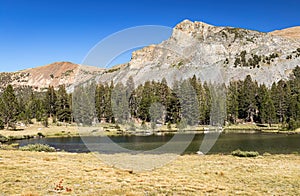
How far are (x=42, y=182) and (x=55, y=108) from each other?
12054 centimetres

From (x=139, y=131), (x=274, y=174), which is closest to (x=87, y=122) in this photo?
(x=139, y=131)

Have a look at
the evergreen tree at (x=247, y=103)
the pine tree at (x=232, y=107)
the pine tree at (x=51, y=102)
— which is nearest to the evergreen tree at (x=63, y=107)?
the pine tree at (x=51, y=102)

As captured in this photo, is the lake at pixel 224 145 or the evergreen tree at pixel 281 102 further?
the evergreen tree at pixel 281 102

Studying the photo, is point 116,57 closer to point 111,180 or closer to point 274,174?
point 111,180

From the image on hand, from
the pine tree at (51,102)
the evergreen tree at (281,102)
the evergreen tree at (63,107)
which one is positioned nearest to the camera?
the evergreen tree at (281,102)

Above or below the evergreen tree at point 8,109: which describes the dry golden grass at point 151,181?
below

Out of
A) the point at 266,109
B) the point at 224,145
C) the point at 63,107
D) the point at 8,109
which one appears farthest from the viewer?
the point at 63,107

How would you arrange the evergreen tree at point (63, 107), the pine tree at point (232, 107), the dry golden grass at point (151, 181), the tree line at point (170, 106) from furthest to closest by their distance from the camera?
the pine tree at point (232, 107)
the evergreen tree at point (63, 107)
the tree line at point (170, 106)
the dry golden grass at point (151, 181)

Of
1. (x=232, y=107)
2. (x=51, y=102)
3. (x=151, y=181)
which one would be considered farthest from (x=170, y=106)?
(x=151, y=181)

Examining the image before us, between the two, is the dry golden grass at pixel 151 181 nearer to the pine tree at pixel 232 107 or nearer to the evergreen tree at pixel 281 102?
the pine tree at pixel 232 107

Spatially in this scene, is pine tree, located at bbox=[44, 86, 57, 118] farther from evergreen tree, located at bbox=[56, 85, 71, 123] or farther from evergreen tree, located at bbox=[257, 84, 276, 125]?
evergreen tree, located at bbox=[257, 84, 276, 125]

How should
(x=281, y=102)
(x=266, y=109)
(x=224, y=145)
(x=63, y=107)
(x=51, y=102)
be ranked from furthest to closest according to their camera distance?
→ (x=63, y=107) → (x=51, y=102) → (x=281, y=102) → (x=266, y=109) → (x=224, y=145)

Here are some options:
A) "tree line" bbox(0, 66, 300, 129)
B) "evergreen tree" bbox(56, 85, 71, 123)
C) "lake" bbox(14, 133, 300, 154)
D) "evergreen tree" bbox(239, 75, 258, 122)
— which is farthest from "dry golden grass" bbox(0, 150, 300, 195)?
"evergreen tree" bbox(239, 75, 258, 122)

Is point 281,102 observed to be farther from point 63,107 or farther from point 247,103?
point 63,107
